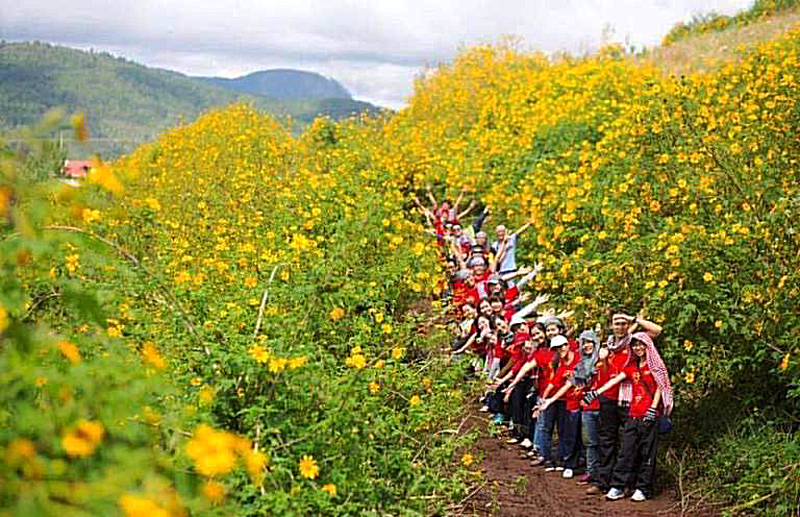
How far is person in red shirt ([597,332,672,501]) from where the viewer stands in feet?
23.3

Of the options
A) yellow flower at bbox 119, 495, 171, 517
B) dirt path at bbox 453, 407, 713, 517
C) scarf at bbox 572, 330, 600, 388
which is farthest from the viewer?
scarf at bbox 572, 330, 600, 388

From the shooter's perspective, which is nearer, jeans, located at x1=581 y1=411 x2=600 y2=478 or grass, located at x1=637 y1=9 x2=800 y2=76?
jeans, located at x1=581 y1=411 x2=600 y2=478

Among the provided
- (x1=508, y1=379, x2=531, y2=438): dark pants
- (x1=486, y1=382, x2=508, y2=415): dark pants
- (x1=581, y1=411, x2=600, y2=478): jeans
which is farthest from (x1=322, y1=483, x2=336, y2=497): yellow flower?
(x1=486, y1=382, x2=508, y2=415): dark pants

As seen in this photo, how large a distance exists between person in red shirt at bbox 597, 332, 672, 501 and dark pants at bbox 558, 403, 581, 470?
0.70 meters

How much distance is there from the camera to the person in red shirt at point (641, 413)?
7106 millimetres

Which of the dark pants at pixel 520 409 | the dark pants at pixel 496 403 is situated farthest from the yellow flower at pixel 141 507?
the dark pants at pixel 496 403

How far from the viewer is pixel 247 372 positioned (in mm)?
3936

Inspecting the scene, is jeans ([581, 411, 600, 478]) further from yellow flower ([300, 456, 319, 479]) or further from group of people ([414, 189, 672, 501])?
yellow flower ([300, 456, 319, 479])

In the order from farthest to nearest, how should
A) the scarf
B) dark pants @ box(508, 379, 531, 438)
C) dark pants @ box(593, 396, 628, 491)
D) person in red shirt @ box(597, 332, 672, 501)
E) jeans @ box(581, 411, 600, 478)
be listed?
1. dark pants @ box(508, 379, 531, 438)
2. the scarf
3. jeans @ box(581, 411, 600, 478)
4. dark pants @ box(593, 396, 628, 491)
5. person in red shirt @ box(597, 332, 672, 501)

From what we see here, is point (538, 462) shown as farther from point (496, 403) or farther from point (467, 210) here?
point (467, 210)

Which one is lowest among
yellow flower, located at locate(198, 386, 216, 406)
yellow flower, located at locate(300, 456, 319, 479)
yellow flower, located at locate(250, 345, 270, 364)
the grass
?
yellow flower, located at locate(300, 456, 319, 479)

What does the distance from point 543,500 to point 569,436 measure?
2.98 feet

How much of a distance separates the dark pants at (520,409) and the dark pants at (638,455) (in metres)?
1.58

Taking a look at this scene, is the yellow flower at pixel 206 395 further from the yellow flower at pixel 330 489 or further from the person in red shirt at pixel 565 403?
the person in red shirt at pixel 565 403
